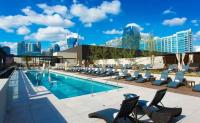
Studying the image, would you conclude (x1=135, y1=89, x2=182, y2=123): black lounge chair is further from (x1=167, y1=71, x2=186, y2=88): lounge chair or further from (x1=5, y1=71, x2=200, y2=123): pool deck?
(x1=167, y1=71, x2=186, y2=88): lounge chair

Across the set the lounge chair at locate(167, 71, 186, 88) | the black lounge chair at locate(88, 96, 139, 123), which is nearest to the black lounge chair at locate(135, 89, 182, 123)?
the black lounge chair at locate(88, 96, 139, 123)

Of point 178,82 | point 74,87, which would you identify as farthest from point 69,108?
point 74,87

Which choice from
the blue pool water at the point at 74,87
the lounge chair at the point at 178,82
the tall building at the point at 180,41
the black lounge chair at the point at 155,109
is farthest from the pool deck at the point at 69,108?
the tall building at the point at 180,41

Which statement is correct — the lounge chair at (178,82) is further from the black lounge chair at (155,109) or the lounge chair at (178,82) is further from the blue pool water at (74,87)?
the black lounge chair at (155,109)

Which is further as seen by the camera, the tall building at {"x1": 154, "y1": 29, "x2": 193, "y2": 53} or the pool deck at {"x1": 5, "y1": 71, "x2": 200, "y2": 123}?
the tall building at {"x1": 154, "y1": 29, "x2": 193, "y2": 53}

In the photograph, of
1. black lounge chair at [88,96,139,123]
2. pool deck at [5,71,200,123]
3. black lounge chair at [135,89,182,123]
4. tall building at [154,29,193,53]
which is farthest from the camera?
tall building at [154,29,193,53]

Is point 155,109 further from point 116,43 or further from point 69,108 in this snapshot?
point 116,43

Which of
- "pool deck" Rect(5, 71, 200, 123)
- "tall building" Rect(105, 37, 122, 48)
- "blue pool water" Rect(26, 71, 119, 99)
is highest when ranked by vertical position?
"tall building" Rect(105, 37, 122, 48)

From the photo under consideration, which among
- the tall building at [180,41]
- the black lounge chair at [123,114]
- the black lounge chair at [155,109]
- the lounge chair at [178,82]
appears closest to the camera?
the black lounge chair at [123,114]

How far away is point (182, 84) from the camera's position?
1088cm

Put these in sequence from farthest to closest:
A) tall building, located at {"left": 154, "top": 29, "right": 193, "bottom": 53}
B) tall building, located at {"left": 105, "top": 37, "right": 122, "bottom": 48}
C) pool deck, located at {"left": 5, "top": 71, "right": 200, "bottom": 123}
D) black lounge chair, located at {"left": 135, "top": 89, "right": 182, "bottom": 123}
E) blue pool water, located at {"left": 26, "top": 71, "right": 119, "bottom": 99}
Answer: tall building, located at {"left": 154, "top": 29, "right": 193, "bottom": 53} < tall building, located at {"left": 105, "top": 37, "right": 122, "bottom": 48} < blue pool water, located at {"left": 26, "top": 71, "right": 119, "bottom": 99} < pool deck, located at {"left": 5, "top": 71, "right": 200, "bottom": 123} < black lounge chair, located at {"left": 135, "top": 89, "right": 182, "bottom": 123}

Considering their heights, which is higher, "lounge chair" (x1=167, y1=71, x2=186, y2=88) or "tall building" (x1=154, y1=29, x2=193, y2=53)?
"tall building" (x1=154, y1=29, x2=193, y2=53)

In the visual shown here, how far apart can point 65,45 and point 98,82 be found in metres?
148

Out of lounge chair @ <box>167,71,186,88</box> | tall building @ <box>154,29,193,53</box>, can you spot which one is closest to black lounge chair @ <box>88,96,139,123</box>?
lounge chair @ <box>167,71,186,88</box>
